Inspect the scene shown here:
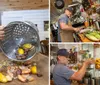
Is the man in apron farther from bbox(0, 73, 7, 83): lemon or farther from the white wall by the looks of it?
bbox(0, 73, 7, 83): lemon

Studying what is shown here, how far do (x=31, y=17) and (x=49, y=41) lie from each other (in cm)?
26

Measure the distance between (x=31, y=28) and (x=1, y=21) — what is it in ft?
0.86

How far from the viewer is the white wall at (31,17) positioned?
5.90ft

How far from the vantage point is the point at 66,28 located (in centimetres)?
181

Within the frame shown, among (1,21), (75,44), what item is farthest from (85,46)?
(1,21)

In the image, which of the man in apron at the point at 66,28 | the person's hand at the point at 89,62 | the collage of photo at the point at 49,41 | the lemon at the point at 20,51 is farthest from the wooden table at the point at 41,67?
the person's hand at the point at 89,62

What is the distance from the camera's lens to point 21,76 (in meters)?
1.80

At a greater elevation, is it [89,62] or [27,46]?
[27,46]

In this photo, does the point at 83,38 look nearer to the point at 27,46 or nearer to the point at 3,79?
the point at 27,46

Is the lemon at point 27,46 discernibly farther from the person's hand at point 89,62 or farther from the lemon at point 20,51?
the person's hand at point 89,62

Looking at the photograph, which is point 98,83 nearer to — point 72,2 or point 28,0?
point 72,2

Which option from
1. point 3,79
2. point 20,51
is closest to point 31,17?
point 20,51

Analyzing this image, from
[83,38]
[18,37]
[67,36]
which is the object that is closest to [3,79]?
[18,37]

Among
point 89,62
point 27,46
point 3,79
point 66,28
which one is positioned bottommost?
point 3,79
